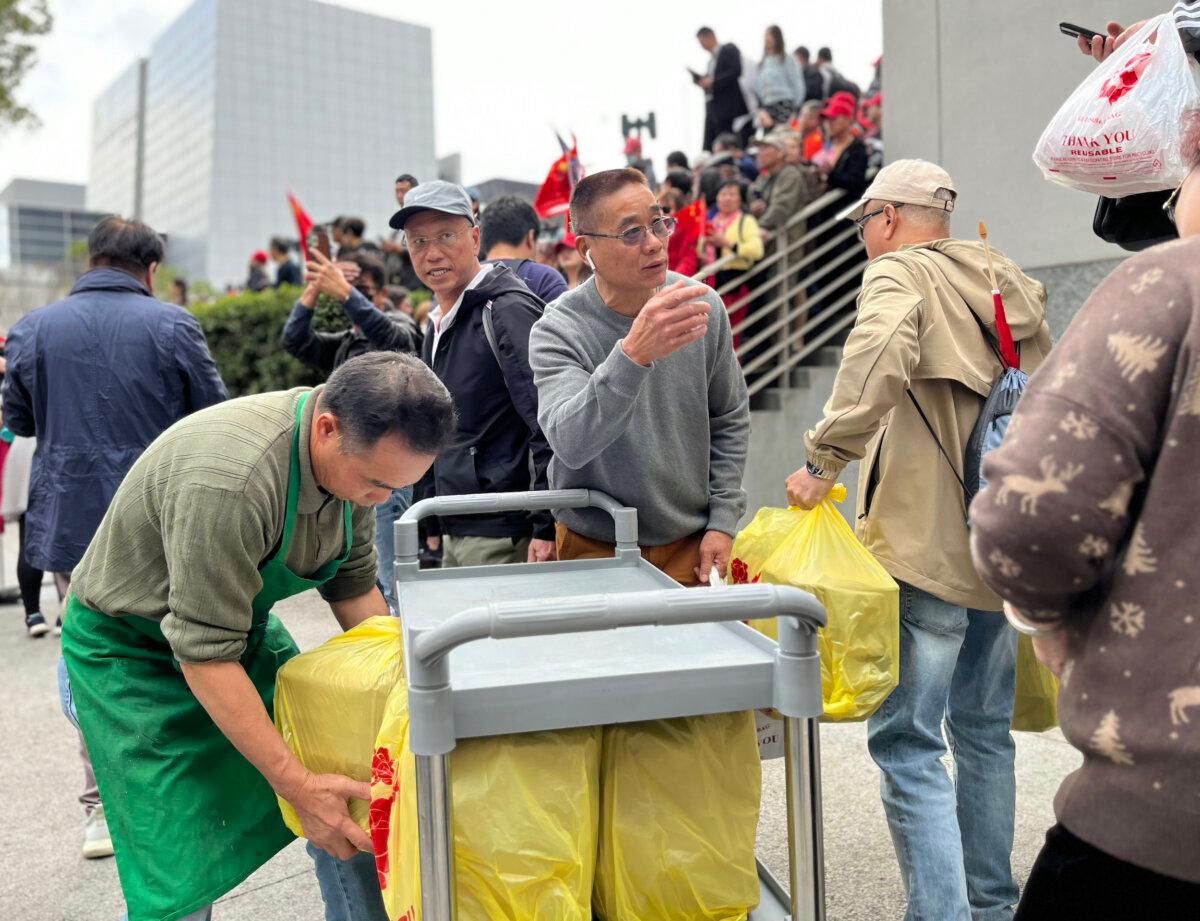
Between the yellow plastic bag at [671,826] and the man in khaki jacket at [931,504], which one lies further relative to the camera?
the man in khaki jacket at [931,504]

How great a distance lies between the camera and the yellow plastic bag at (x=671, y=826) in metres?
1.51

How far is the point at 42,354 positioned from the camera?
12.7 ft

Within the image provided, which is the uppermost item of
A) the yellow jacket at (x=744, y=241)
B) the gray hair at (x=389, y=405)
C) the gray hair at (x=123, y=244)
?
the yellow jacket at (x=744, y=241)

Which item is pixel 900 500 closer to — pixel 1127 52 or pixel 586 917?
pixel 1127 52

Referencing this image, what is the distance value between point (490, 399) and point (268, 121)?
80.7m

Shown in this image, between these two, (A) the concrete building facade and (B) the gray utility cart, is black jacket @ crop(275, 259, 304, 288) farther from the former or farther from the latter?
(B) the gray utility cart

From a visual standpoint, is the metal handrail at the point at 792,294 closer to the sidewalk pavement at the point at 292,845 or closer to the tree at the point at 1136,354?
the sidewalk pavement at the point at 292,845

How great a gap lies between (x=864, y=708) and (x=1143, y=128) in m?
1.26

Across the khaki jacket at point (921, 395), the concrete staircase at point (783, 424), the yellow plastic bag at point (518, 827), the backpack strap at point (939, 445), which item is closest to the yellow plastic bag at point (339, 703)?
the yellow plastic bag at point (518, 827)

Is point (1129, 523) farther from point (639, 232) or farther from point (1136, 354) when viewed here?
point (639, 232)

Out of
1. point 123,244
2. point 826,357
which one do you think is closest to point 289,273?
point 826,357

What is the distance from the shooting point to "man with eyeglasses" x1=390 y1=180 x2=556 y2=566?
3.07 metres

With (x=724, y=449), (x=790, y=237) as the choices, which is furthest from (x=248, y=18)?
(x=724, y=449)

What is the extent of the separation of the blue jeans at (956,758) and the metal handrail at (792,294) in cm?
480
